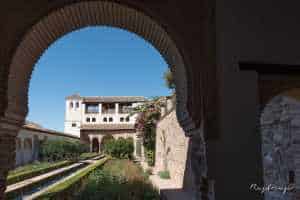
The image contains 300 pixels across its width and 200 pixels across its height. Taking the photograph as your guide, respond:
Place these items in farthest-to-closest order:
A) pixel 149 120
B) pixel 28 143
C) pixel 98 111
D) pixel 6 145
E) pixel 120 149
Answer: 1. pixel 98 111
2. pixel 120 149
3. pixel 28 143
4. pixel 149 120
5. pixel 6 145

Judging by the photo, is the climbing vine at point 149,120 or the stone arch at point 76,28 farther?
the climbing vine at point 149,120

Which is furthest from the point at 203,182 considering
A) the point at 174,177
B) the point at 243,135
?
the point at 174,177

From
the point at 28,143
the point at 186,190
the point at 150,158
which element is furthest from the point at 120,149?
the point at 186,190

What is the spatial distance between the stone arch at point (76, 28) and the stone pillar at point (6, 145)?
0.11 metres

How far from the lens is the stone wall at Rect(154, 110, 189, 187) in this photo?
10539mm

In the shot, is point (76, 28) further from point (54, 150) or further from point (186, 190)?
point (54, 150)

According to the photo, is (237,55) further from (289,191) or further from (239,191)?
(289,191)

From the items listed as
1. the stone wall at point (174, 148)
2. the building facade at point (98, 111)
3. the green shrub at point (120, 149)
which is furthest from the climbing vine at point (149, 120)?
the building facade at point (98, 111)

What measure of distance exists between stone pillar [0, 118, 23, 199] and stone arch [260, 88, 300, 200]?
16.7 feet

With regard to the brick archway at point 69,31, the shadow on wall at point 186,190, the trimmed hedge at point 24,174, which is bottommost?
the trimmed hedge at point 24,174

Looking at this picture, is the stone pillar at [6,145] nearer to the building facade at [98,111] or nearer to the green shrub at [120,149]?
the green shrub at [120,149]

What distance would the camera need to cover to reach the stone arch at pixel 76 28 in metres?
4.07

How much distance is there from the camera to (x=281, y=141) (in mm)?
6699

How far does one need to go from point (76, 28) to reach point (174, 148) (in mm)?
8686
